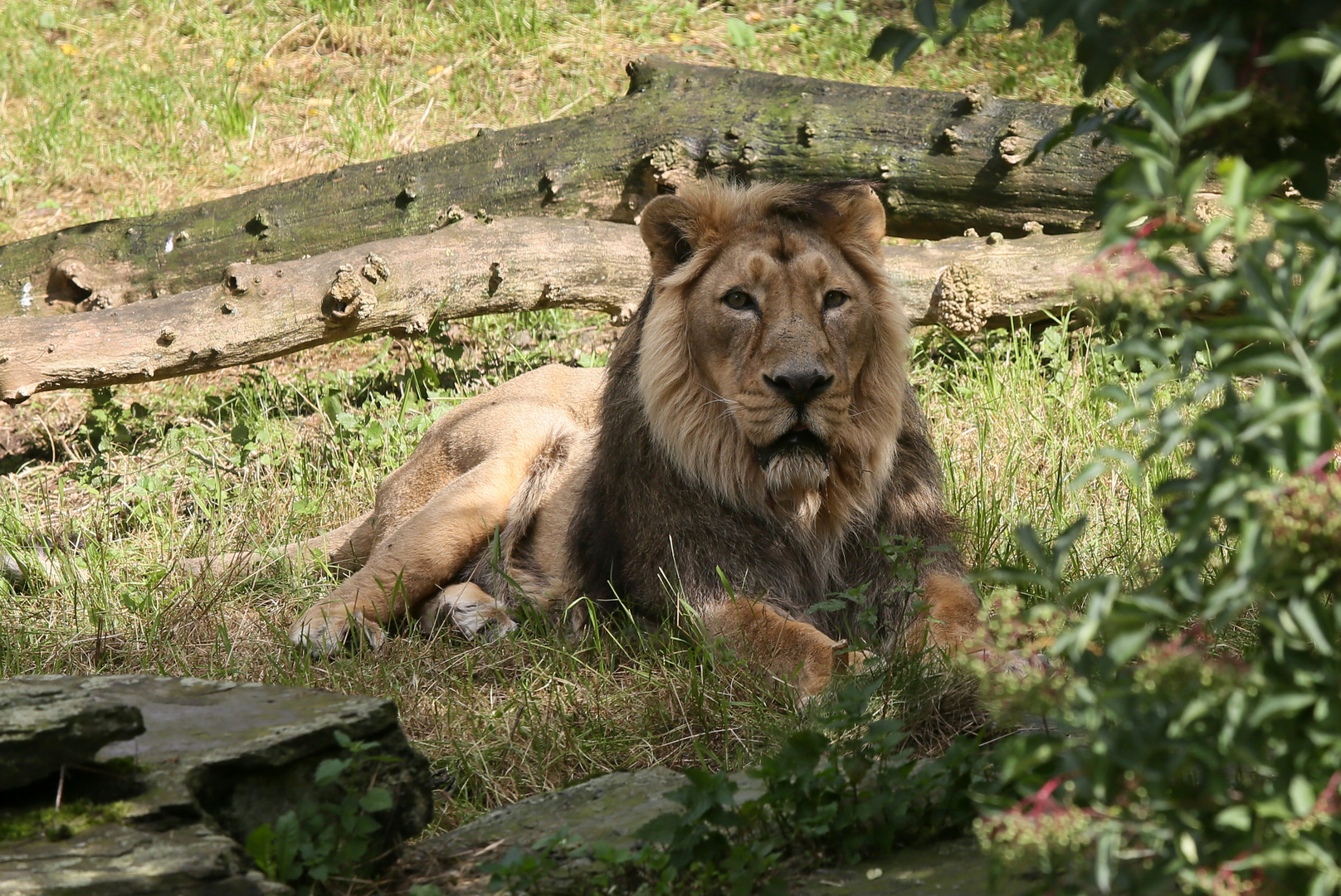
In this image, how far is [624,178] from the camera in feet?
24.7

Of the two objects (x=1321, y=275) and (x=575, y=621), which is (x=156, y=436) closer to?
(x=575, y=621)

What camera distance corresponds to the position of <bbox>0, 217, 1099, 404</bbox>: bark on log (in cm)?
651

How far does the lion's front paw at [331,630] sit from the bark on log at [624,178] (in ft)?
11.0

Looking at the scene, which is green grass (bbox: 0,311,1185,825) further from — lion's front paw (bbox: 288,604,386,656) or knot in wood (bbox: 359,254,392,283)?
knot in wood (bbox: 359,254,392,283)

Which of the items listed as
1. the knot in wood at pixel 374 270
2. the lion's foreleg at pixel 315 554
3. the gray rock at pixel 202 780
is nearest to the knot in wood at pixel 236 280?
the knot in wood at pixel 374 270

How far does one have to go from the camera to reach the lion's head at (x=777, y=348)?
401 centimetres

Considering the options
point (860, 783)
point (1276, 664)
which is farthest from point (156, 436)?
point (1276, 664)

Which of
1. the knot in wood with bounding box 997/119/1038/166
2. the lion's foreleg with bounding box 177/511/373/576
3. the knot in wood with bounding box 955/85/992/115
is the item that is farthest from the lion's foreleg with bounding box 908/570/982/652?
the knot in wood with bounding box 955/85/992/115

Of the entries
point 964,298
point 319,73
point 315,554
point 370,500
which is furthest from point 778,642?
point 319,73

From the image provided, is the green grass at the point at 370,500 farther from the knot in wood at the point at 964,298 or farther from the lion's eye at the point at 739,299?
the lion's eye at the point at 739,299

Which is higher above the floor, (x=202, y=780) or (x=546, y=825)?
(x=202, y=780)

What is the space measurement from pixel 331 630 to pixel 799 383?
1.98 m

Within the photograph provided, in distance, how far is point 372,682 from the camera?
4.06 m

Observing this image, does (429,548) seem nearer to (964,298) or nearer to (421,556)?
(421,556)
